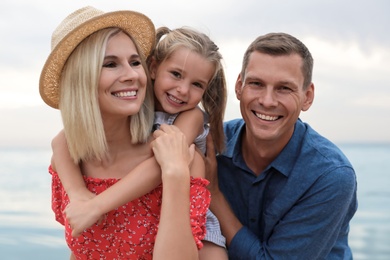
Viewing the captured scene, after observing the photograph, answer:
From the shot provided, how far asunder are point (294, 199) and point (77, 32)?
152 centimetres

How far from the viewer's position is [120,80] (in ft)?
8.82

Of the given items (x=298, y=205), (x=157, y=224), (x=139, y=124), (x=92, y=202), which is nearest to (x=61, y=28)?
(x=139, y=124)

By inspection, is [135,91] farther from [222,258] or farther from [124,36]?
[222,258]

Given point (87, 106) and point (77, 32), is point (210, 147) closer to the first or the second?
point (87, 106)

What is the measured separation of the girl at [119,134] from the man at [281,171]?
56cm

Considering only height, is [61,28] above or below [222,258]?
above

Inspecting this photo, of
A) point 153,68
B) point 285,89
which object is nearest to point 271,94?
point 285,89

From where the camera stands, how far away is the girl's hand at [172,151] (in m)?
2.67

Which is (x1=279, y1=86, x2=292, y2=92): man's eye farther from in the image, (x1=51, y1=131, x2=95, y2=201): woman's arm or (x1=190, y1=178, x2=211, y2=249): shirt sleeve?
(x1=51, y1=131, x2=95, y2=201): woman's arm

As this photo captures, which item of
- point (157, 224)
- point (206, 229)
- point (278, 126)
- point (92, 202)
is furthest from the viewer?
point (278, 126)

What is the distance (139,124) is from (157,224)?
20.3 inches

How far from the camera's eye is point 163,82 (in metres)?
3.15

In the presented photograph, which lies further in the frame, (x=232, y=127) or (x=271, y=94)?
(x=232, y=127)

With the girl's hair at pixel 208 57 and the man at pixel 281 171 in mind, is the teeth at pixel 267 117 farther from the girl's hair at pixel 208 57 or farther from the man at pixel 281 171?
the girl's hair at pixel 208 57
